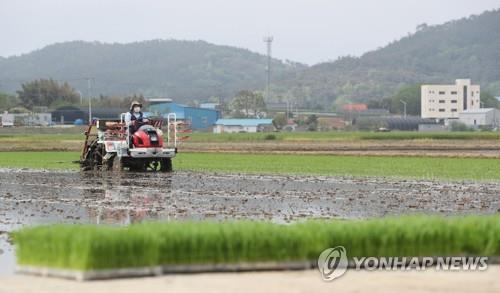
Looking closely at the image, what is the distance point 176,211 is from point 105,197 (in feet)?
17.9

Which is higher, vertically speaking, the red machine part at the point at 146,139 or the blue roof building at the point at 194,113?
the red machine part at the point at 146,139

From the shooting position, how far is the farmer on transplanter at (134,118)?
39.8m

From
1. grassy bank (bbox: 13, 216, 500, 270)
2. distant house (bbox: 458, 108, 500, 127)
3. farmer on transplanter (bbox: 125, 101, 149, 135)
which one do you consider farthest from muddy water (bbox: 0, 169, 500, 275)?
distant house (bbox: 458, 108, 500, 127)

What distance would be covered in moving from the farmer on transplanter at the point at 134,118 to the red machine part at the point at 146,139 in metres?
0.32

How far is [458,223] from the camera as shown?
47.5 ft

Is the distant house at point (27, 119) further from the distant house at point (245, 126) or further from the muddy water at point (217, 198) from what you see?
the muddy water at point (217, 198)

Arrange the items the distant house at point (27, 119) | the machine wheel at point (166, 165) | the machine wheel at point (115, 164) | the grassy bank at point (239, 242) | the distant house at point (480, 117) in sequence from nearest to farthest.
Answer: the grassy bank at point (239, 242)
the machine wheel at point (115, 164)
the machine wheel at point (166, 165)
the distant house at point (27, 119)
the distant house at point (480, 117)

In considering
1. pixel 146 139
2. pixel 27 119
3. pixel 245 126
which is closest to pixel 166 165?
pixel 146 139

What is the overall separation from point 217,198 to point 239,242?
1332cm

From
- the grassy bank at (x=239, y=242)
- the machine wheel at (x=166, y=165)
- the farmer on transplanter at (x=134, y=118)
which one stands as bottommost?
the machine wheel at (x=166, y=165)

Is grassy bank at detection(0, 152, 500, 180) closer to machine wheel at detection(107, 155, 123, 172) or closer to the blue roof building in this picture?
machine wheel at detection(107, 155, 123, 172)

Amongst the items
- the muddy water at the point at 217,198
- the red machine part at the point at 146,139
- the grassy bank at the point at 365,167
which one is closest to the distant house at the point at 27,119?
the grassy bank at the point at 365,167

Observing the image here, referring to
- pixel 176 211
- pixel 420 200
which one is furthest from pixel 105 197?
pixel 420 200

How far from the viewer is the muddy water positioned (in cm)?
2175
